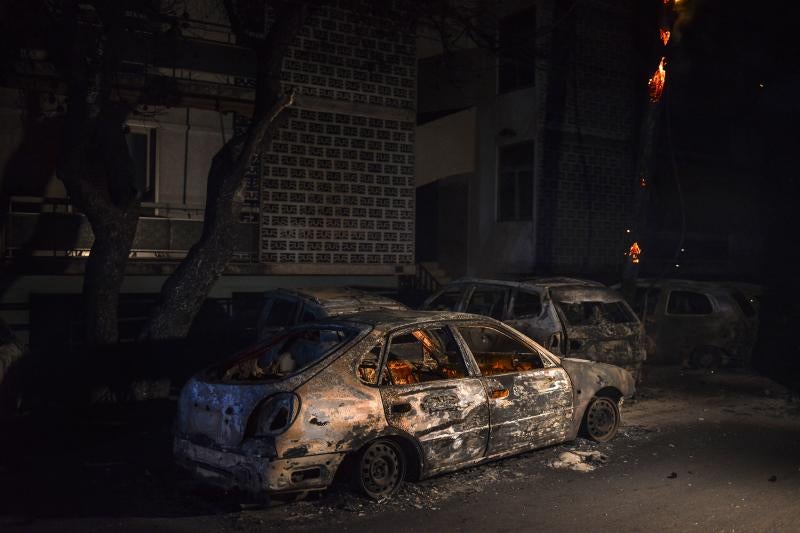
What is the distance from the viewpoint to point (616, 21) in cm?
1812

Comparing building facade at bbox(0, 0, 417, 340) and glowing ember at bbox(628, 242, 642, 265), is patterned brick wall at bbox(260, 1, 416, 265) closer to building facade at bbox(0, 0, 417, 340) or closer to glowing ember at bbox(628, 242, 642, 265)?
building facade at bbox(0, 0, 417, 340)

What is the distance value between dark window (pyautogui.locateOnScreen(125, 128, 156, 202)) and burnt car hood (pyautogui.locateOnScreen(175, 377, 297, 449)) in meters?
8.68

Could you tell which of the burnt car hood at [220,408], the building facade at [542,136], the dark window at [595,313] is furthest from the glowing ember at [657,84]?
the burnt car hood at [220,408]

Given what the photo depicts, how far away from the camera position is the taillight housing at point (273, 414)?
5547mm

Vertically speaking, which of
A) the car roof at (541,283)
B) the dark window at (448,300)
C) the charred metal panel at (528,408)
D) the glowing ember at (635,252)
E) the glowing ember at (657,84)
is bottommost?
the charred metal panel at (528,408)

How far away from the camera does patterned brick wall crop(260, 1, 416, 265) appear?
47.9ft

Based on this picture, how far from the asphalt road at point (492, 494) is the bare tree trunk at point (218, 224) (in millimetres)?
1908

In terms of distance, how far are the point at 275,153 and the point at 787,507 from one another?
35.5ft

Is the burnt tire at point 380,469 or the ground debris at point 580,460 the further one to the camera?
the ground debris at point 580,460

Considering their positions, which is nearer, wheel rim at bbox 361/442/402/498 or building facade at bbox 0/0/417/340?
wheel rim at bbox 361/442/402/498

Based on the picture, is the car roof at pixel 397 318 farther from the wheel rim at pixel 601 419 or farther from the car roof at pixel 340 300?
the car roof at pixel 340 300

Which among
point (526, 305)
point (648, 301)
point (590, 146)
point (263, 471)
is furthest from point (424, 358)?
point (590, 146)

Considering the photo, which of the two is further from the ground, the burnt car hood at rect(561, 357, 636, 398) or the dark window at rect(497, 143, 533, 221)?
the dark window at rect(497, 143, 533, 221)

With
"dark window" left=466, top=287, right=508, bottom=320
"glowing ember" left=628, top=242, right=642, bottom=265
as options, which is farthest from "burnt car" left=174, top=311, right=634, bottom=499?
"glowing ember" left=628, top=242, right=642, bottom=265
